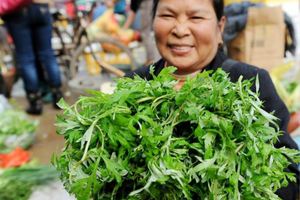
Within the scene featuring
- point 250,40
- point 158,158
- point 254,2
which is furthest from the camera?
point 254,2

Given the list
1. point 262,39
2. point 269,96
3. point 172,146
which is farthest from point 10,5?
point 172,146

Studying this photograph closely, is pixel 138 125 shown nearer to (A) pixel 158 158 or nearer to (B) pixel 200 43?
(A) pixel 158 158

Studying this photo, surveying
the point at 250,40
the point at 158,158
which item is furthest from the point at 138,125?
the point at 250,40

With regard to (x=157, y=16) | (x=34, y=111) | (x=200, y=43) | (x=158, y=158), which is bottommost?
(x=34, y=111)

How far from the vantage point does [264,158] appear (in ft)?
3.50

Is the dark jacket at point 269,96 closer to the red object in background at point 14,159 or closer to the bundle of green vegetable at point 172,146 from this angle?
the bundle of green vegetable at point 172,146

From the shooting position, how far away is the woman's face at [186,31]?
5.18 ft

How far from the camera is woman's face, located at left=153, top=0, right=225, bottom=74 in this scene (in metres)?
1.58

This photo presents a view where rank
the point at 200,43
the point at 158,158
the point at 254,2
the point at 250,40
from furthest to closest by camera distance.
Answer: the point at 254,2
the point at 250,40
the point at 200,43
the point at 158,158

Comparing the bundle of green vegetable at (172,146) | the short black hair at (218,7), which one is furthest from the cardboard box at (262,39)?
the bundle of green vegetable at (172,146)

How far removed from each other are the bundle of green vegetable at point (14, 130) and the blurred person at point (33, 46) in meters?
0.99

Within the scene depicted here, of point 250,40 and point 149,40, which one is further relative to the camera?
point 149,40

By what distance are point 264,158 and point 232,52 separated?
3.36 metres

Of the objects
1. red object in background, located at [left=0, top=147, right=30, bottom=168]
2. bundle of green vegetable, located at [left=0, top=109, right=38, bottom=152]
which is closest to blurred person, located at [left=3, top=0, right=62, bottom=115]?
bundle of green vegetable, located at [left=0, top=109, right=38, bottom=152]
